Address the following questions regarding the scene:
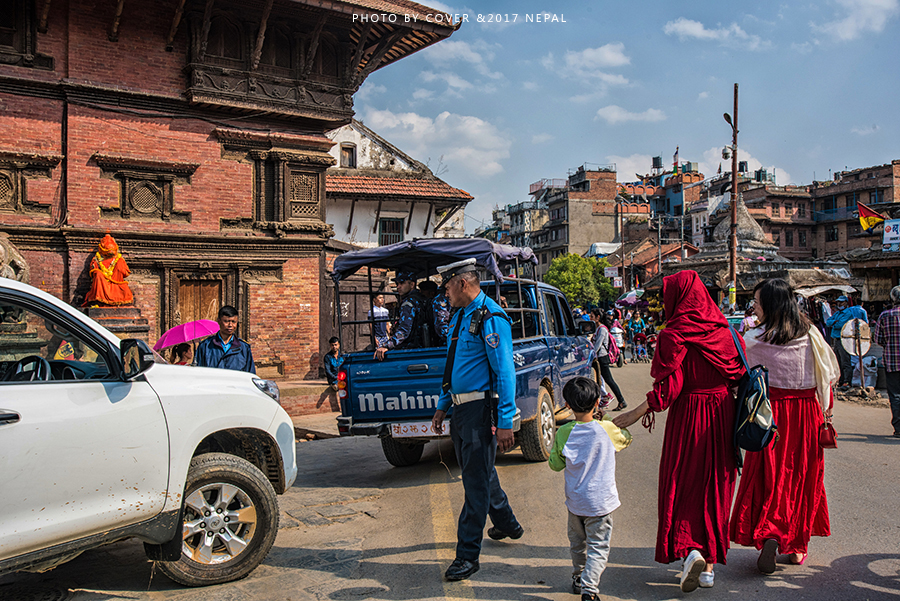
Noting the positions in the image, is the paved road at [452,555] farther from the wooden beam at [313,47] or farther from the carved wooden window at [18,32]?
the wooden beam at [313,47]

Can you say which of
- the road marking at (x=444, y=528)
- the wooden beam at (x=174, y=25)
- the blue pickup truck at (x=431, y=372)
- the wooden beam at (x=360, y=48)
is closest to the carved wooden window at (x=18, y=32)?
the wooden beam at (x=174, y=25)

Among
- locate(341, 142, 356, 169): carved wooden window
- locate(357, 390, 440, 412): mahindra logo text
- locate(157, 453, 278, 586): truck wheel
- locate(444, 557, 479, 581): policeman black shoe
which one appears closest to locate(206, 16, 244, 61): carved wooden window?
locate(341, 142, 356, 169): carved wooden window

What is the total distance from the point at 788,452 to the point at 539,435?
12.0ft

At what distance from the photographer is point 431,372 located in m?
7.18

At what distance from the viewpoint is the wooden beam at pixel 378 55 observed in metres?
17.0

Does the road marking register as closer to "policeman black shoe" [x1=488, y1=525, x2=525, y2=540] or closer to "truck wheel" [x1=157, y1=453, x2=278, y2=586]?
"policeman black shoe" [x1=488, y1=525, x2=525, y2=540]

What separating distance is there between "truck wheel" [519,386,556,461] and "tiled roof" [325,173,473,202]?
58.5 ft

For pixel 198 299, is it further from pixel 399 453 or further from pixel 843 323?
pixel 843 323

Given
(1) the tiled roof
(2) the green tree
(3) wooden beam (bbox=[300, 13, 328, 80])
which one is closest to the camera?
(3) wooden beam (bbox=[300, 13, 328, 80])

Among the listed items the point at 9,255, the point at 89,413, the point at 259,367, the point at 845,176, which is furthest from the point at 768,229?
the point at 89,413

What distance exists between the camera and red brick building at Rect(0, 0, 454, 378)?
1373cm

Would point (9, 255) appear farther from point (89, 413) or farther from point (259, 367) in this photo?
point (89, 413)

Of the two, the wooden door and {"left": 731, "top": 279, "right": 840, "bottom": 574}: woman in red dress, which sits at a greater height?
the wooden door

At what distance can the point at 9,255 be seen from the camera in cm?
1286
